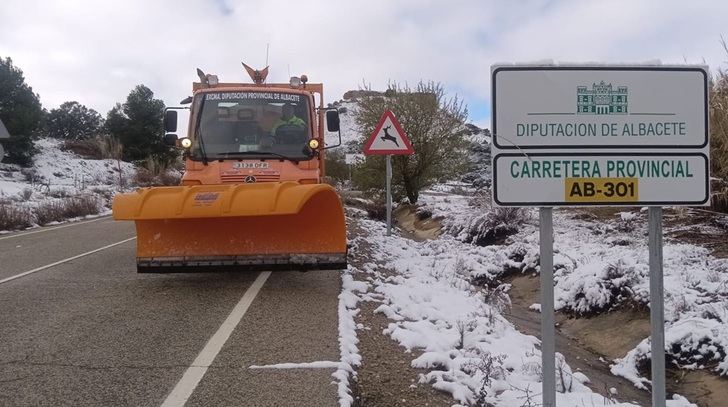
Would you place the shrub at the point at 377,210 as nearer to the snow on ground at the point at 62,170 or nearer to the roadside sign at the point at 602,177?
the roadside sign at the point at 602,177

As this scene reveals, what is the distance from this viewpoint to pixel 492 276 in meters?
9.12

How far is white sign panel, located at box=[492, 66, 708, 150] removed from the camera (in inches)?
100

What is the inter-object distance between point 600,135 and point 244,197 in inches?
158

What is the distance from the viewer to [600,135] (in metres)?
2.57

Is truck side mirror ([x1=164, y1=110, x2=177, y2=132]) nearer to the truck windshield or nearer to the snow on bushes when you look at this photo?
the truck windshield

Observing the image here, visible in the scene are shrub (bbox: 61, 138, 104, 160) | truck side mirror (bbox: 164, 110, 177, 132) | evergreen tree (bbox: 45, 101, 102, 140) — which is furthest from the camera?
evergreen tree (bbox: 45, 101, 102, 140)

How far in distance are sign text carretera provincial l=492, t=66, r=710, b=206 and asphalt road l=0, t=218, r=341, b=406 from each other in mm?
1817

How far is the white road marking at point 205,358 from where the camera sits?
3.53 meters

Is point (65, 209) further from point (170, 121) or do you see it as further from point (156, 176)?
point (156, 176)

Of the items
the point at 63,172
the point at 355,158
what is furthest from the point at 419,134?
the point at 63,172

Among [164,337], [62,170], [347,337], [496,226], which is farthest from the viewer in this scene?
[62,170]

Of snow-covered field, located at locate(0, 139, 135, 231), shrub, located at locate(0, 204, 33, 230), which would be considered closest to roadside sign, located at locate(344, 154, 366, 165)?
shrub, located at locate(0, 204, 33, 230)

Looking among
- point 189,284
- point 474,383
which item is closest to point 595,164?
point 474,383

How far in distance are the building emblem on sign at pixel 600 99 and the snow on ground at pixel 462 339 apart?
73.6 inches
